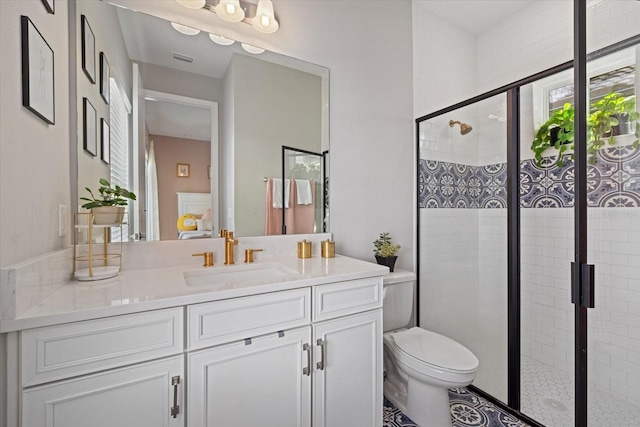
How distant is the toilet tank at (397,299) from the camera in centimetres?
186

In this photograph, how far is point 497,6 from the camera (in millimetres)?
2361

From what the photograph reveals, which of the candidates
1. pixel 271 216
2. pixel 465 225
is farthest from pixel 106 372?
pixel 465 225

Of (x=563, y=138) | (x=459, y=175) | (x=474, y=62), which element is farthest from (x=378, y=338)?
(x=474, y=62)

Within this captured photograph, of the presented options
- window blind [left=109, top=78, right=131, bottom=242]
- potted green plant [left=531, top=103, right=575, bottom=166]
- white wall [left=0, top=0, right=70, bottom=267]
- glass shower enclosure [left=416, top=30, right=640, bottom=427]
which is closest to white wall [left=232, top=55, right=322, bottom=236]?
window blind [left=109, top=78, right=131, bottom=242]

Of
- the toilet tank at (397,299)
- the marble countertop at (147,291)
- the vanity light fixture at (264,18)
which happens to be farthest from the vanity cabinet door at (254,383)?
the vanity light fixture at (264,18)

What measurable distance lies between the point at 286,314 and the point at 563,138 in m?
2.19

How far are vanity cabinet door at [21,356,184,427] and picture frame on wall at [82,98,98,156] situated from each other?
36.5 inches

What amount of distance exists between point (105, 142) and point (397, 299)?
178 cm

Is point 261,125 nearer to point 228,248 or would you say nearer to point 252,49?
point 252,49

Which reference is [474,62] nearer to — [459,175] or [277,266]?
[459,175]

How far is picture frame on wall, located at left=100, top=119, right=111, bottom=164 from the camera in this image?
4.40 feet

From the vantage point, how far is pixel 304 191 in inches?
74.5

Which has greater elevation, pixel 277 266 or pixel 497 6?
pixel 497 6

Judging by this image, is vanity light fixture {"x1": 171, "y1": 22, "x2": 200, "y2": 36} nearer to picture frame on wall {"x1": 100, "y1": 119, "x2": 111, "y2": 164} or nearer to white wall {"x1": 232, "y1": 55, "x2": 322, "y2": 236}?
white wall {"x1": 232, "y1": 55, "x2": 322, "y2": 236}
